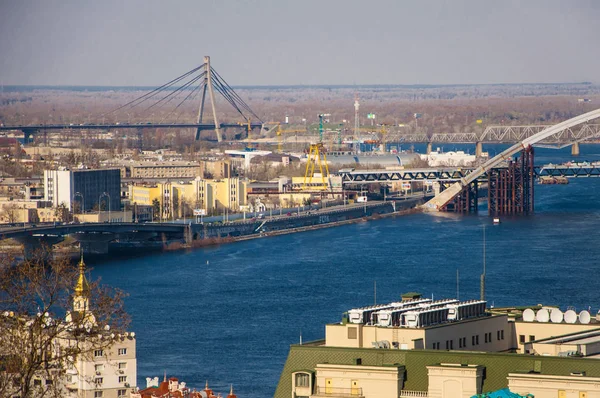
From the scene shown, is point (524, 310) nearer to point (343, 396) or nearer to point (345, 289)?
point (343, 396)

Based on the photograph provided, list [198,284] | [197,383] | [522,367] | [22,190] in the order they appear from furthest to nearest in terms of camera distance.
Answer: [22,190], [198,284], [197,383], [522,367]

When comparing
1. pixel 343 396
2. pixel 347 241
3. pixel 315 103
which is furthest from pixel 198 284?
pixel 315 103

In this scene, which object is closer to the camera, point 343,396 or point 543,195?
point 343,396

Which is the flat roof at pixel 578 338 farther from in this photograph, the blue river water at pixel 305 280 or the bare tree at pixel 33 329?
the blue river water at pixel 305 280

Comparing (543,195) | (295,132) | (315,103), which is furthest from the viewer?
(315,103)

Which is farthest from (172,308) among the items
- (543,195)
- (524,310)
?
(543,195)

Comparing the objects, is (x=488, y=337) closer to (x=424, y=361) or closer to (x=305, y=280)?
(x=424, y=361)

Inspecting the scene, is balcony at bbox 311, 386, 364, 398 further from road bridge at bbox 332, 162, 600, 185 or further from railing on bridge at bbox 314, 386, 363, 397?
road bridge at bbox 332, 162, 600, 185

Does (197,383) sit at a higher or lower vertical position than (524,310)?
lower
